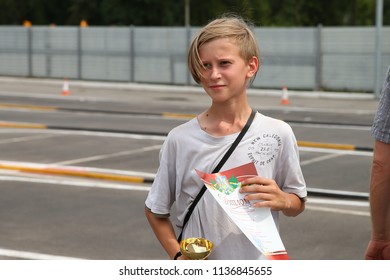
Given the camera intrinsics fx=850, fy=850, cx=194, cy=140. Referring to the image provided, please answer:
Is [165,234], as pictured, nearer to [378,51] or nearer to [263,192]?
[263,192]

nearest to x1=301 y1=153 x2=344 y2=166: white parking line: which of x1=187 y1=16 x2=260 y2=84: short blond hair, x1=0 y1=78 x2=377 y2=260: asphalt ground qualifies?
x1=0 y1=78 x2=377 y2=260: asphalt ground

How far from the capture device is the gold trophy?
3.16m

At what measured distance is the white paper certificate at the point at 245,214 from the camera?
10.6 feet

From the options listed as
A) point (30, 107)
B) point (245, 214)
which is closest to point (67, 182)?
point (245, 214)

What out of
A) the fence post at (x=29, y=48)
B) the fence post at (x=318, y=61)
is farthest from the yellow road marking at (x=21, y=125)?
the fence post at (x=29, y=48)

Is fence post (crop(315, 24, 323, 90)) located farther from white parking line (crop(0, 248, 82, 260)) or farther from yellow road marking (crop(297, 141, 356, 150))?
white parking line (crop(0, 248, 82, 260))

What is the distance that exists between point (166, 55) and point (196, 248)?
32.9 m

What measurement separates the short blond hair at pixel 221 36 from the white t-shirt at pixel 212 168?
266 millimetres

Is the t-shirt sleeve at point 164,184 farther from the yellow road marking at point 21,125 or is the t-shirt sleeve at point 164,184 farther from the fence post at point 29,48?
the fence post at point 29,48

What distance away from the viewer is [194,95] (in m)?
32.8

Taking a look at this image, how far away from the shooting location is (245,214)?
327 centimetres

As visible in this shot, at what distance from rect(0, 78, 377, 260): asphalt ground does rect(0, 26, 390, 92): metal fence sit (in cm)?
288
